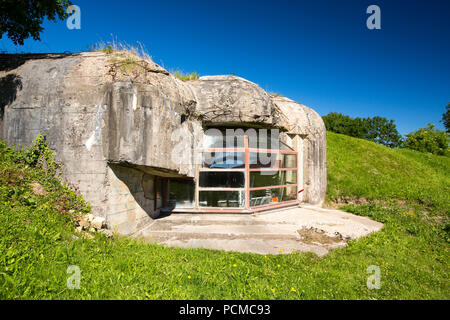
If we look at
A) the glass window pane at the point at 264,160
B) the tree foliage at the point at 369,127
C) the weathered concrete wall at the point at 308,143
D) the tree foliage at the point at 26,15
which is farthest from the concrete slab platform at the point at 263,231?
the tree foliage at the point at 369,127

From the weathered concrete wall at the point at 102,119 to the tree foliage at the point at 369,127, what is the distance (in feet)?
144

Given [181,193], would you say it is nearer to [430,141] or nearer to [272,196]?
[272,196]

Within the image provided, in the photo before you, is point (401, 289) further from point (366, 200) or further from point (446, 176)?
point (446, 176)

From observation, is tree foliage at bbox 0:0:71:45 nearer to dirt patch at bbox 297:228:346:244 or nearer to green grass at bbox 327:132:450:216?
dirt patch at bbox 297:228:346:244

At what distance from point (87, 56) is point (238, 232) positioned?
5.82 m

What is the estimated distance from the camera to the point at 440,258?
4539 millimetres

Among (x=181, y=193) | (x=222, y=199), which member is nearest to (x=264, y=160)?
(x=222, y=199)

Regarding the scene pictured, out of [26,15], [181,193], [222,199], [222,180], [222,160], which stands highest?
[26,15]

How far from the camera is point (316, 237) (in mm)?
5438

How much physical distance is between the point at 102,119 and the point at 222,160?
3.70 meters

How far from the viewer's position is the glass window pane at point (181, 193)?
24.1 feet

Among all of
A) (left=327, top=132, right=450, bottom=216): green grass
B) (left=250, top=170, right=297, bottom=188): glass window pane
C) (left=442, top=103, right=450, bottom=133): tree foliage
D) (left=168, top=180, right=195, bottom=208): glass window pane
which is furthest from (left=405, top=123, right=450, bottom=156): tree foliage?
(left=168, top=180, right=195, bottom=208): glass window pane

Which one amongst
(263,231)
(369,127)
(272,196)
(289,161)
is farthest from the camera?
(369,127)

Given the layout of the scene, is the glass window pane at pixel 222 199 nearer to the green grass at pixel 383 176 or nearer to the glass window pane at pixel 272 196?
the glass window pane at pixel 272 196
